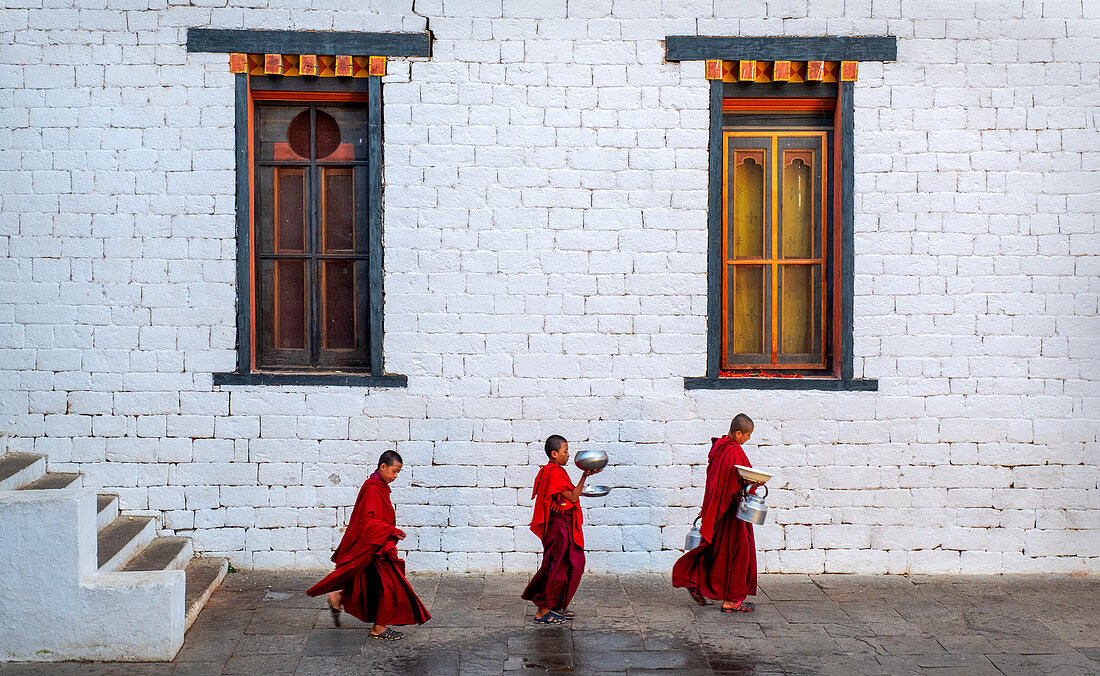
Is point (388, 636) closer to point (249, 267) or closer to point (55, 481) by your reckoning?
point (55, 481)

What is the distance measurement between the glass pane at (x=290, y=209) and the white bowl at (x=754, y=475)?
3986 mm

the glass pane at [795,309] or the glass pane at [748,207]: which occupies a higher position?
the glass pane at [748,207]

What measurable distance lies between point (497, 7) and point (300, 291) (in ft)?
9.20

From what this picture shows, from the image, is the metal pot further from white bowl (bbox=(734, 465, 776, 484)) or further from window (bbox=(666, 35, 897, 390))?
window (bbox=(666, 35, 897, 390))

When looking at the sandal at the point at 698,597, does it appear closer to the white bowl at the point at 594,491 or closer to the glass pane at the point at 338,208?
the white bowl at the point at 594,491

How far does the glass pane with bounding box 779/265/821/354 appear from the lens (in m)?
7.87

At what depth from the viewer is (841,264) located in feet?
24.7

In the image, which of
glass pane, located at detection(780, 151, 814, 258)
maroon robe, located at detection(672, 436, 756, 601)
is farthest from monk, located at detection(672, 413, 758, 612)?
glass pane, located at detection(780, 151, 814, 258)

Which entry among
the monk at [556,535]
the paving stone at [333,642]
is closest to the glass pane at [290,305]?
the paving stone at [333,642]

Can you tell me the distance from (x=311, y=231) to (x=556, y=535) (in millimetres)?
3331

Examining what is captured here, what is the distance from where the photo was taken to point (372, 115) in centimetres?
742

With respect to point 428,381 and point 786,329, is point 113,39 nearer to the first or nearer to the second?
point 428,381

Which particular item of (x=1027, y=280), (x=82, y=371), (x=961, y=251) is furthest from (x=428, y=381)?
(x=1027, y=280)

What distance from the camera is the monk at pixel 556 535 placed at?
6.25 m
